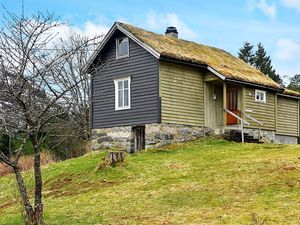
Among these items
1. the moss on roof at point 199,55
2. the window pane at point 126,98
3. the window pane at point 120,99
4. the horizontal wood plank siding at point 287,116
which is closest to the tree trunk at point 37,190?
the moss on roof at point 199,55

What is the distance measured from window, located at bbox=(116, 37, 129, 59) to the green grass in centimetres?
595

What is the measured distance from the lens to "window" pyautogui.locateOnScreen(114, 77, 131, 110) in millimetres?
26781

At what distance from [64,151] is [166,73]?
17.3 m

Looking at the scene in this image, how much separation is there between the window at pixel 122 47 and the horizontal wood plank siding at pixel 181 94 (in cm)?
264

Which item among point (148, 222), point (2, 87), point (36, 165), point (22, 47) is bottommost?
point (148, 222)

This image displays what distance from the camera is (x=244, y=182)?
15.9m

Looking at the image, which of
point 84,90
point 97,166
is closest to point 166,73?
point 97,166

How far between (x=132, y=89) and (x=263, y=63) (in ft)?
156

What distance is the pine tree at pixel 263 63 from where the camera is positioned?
227ft

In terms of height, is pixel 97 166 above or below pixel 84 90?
below

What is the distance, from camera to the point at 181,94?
26297 millimetres

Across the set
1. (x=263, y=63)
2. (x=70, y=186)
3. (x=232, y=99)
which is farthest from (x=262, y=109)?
(x=263, y=63)

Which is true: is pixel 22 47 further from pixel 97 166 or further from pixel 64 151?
pixel 64 151

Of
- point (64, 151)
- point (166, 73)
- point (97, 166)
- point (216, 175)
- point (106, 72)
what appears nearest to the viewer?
point (216, 175)
